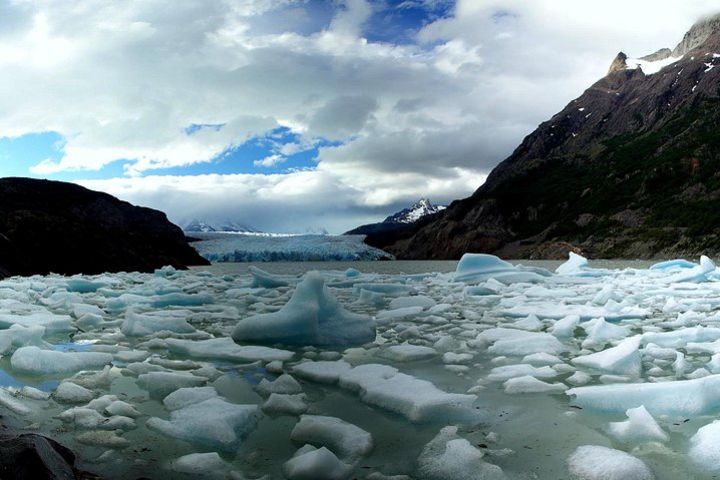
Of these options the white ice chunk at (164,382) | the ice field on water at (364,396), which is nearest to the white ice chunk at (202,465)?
the ice field on water at (364,396)

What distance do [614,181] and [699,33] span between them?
95.7 meters

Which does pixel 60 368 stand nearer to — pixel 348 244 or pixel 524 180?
pixel 348 244

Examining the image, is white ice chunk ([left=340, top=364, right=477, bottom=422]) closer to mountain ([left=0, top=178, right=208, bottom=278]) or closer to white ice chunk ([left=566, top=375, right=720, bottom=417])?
white ice chunk ([left=566, top=375, right=720, bottom=417])

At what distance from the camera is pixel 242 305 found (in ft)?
37.1

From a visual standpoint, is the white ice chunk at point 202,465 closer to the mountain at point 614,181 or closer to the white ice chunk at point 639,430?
the white ice chunk at point 639,430

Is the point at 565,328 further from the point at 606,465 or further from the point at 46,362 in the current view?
the point at 46,362

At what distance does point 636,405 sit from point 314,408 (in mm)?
2405

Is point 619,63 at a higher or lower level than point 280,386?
higher

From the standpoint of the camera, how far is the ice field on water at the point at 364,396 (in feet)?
9.48

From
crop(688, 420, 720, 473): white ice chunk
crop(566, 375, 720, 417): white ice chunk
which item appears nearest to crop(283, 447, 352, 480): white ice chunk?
crop(688, 420, 720, 473): white ice chunk

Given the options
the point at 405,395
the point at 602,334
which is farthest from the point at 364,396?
the point at 602,334

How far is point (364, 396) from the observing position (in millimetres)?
4094

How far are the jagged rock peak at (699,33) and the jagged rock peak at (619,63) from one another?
18.4m

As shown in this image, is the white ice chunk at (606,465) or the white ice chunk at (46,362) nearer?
the white ice chunk at (606,465)
